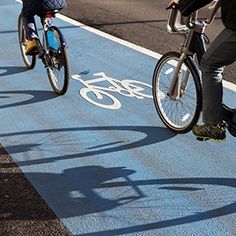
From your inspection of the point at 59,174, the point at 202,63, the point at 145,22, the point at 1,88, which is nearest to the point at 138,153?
the point at 59,174

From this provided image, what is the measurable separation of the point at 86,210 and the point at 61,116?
5.70 ft

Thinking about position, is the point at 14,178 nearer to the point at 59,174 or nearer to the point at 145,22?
the point at 59,174

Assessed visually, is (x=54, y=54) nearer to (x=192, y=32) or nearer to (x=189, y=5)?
(x=192, y=32)

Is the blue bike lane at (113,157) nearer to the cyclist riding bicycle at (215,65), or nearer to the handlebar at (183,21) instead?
the cyclist riding bicycle at (215,65)

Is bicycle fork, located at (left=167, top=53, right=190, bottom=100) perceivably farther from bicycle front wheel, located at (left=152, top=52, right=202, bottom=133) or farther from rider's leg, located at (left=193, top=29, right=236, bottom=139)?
rider's leg, located at (left=193, top=29, right=236, bottom=139)

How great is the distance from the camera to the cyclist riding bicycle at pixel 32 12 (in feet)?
16.9

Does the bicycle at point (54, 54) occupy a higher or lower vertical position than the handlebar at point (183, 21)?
lower

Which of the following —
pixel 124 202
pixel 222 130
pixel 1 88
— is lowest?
pixel 1 88

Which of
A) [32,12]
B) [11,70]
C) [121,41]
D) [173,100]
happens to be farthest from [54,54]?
[121,41]

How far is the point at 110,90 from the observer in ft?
18.6

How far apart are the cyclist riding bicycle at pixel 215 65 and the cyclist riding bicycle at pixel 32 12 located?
1.74 metres

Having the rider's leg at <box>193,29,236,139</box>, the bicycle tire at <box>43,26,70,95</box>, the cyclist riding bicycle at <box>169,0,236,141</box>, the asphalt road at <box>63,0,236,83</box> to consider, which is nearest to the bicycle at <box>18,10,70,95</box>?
the bicycle tire at <box>43,26,70,95</box>

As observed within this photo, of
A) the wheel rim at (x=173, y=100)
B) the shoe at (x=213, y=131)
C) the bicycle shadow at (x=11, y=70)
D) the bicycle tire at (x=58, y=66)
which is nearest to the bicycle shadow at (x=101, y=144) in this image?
the wheel rim at (x=173, y=100)

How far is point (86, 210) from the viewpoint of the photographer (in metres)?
3.52
